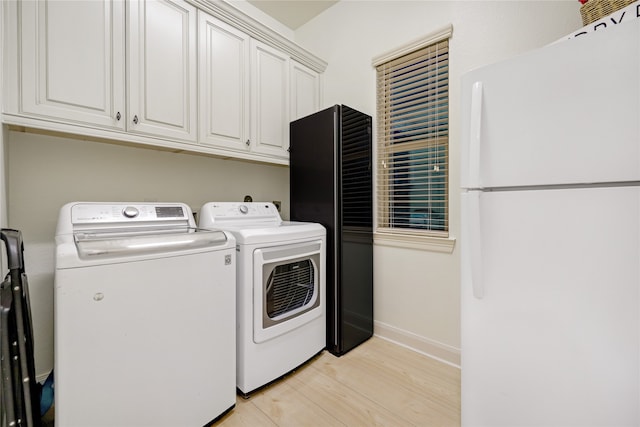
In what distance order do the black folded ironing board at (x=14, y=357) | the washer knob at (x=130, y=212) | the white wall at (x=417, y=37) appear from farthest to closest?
1. the white wall at (x=417, y=37)
2. the washer knob at (x=130, y=212)
3. the black folded ironing board at (x=14, y=357)

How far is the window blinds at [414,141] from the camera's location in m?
1.93

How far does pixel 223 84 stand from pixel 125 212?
106 centimetres

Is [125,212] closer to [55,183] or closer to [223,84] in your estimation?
[55,183]

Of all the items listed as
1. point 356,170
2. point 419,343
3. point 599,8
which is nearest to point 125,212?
point 356,170

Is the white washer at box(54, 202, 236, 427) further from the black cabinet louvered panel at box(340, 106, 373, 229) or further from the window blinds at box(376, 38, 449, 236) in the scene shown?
the window blinds at box(376, 38, 449, 236)

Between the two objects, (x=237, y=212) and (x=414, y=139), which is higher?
(x=414, y=139)

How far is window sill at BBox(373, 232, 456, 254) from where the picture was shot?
74.6 inches

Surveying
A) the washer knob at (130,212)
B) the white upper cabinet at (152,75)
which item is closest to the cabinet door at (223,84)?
the white upper cabinet at (152,75)

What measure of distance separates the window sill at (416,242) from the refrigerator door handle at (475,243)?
2.79ft

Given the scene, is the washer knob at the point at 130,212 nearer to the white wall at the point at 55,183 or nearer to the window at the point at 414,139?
the white wall at the point at 55,183

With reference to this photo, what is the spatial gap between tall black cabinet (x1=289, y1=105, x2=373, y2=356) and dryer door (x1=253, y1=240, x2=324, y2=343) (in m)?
0.16

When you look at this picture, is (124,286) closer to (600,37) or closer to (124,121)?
(124,121)

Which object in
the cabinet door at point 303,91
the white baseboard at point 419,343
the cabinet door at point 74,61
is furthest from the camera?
the cabinet door at point 303,91

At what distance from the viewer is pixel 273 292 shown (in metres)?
1.66
